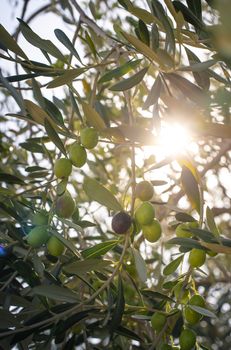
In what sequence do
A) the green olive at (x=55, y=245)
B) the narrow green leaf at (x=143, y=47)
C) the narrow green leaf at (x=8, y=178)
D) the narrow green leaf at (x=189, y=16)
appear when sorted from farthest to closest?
the narrow green leaf at (x=8, y=178) → the green olive at (x=55, y=245) → the narrow green leaf at (x=189, y=16) → the narrow green leaf at (x=143, y=47)

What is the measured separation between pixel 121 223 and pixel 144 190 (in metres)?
0.12

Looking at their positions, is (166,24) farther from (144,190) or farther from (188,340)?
(188,340)

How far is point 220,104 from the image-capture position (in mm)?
869

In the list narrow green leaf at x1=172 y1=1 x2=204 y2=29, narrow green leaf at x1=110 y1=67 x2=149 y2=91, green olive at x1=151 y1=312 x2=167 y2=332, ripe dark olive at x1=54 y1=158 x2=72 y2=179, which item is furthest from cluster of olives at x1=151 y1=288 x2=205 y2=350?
narrow green leaf at x1=172 y1=1 x2=204 y2=29

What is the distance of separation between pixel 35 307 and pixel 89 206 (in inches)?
48.9

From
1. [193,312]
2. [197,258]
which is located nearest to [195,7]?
[197,258]

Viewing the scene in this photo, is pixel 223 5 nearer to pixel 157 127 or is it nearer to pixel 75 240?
pixel 157 127

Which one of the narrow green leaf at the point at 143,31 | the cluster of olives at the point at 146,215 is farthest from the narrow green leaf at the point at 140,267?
the narrow green leaf at the point at 143,31

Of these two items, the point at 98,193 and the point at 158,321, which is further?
the point at 158,321

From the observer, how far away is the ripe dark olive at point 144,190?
3.75ft

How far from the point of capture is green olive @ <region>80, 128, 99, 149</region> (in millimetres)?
1088

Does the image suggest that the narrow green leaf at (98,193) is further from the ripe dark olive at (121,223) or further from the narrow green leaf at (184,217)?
the narrow green leaf at (184,217)

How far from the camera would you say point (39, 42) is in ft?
3.76

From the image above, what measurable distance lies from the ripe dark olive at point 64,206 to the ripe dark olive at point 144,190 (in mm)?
166
